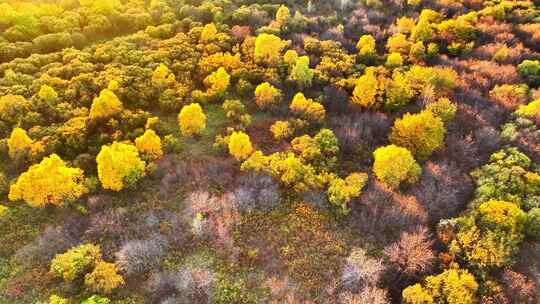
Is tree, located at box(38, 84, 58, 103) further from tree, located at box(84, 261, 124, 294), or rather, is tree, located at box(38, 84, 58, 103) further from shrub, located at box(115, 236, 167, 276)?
tree, located at box(84, 261, 124, 294)

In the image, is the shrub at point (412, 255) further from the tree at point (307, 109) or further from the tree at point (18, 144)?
the tree at point (18, 144)

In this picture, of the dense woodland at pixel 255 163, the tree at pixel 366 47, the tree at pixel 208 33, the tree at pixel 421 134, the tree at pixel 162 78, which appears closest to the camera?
the dense woodland at pixel 255 163

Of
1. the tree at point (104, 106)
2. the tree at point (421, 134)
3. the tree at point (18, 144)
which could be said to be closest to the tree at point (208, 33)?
the tree at point (104, 106)

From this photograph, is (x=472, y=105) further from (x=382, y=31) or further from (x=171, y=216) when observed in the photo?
(x=171, y=216)

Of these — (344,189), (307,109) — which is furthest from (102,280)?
(307,109)

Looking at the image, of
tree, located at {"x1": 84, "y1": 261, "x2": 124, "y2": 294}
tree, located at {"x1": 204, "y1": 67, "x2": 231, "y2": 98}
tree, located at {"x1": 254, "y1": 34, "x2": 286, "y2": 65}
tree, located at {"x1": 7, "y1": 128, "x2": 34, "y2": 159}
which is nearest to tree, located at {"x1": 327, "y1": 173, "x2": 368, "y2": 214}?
tree, located at {"x1": 204, "y1": 67, "x2": 231, "y2": 98}

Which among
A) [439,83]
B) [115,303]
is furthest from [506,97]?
[115,303]
